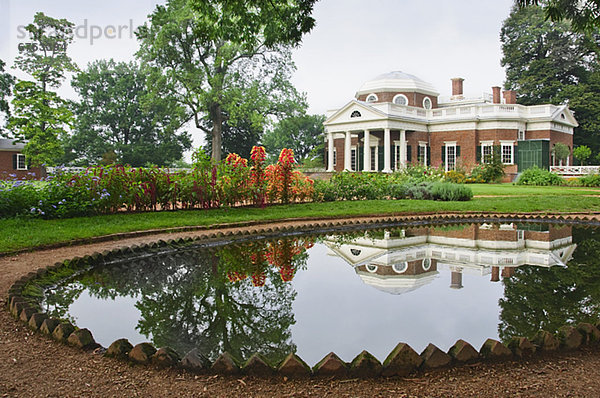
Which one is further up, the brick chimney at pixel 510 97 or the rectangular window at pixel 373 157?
the brick chimney at pixel 510 97

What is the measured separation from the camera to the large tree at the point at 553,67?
40.4m

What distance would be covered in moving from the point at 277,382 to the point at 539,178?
84.3 feet

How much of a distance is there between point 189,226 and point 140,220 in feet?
4.22

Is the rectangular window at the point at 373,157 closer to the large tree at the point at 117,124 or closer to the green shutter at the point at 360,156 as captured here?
the green shutter at the point at 360,156

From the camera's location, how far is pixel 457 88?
41.9 meters

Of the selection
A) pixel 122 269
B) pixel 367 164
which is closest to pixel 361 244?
pixel 122 269

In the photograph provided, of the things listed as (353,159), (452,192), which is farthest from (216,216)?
(353,159)

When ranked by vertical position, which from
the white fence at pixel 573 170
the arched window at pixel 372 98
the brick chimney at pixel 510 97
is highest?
the arched window at pixel 372 98

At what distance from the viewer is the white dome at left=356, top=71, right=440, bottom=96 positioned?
124 ft

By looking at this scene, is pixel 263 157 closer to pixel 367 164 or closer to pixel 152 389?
pixel 152 389

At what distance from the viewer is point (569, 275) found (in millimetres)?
6023

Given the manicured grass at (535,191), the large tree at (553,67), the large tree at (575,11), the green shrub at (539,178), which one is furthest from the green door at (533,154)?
the large tree at (575,11)

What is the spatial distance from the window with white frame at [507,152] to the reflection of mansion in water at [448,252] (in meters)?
23.6

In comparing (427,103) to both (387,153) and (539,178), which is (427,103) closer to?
(387,153)
